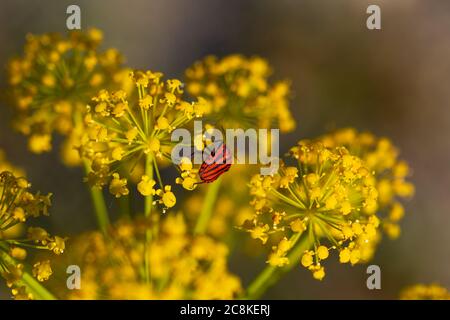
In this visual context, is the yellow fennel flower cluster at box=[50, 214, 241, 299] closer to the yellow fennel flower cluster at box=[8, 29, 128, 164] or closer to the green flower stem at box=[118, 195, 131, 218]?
the green flower stem at box=[118, 195, 131, 218]

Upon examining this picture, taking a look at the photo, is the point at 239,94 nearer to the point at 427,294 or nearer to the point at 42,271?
the point at 42,271

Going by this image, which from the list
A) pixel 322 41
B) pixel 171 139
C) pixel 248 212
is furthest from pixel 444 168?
pixel 171 139

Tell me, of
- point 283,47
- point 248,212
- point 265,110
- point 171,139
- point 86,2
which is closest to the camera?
point 171,139

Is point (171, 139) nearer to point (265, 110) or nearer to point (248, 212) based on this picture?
point (265, 110)

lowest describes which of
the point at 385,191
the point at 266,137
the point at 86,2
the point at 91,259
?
the point at 91,259

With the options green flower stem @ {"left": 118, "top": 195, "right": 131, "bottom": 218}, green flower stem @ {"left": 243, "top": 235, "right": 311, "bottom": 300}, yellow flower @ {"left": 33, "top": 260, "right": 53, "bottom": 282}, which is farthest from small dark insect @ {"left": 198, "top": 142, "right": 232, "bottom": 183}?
yellow flower @ {"left": 33, "top": 260, "right": 53, "bottom": 282}

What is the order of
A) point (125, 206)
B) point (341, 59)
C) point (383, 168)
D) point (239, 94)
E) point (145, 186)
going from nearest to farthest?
point (145, 186)
point (125, 206)
point (239, 94)
point (383, 168)
point (341, 59)

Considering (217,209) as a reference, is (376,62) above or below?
above

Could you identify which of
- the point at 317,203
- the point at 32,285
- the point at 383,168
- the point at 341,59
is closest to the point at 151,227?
the point at 32,285
